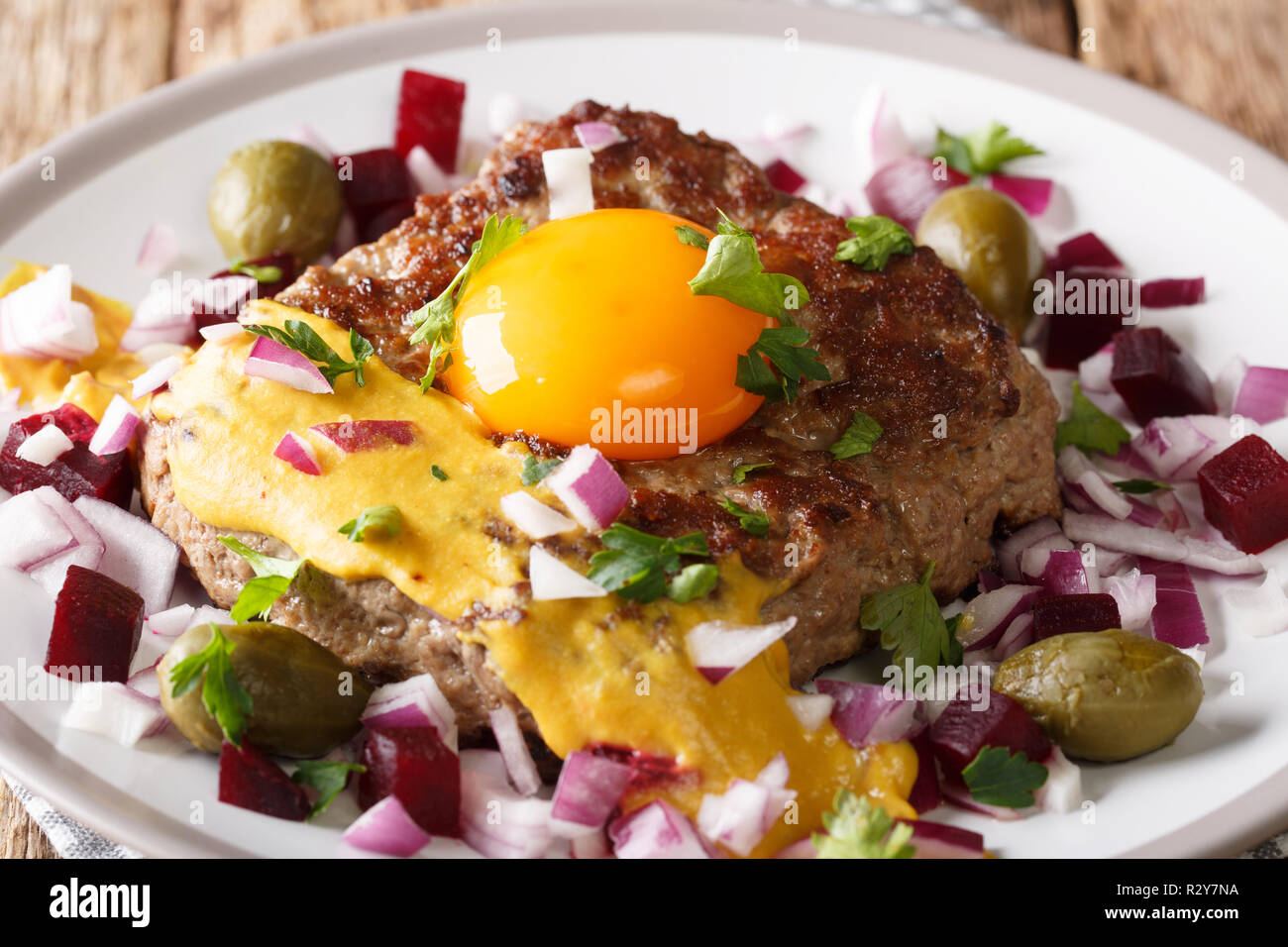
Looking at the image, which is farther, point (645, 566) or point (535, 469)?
point (535, 469)

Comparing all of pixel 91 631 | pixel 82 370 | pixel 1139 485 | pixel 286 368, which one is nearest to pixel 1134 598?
pixel 1139 485

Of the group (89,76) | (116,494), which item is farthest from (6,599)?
(89,76)

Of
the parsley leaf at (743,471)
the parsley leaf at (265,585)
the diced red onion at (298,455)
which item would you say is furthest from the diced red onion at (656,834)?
the diced red onion at (298,455)

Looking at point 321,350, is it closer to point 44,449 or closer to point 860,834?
point 44,449

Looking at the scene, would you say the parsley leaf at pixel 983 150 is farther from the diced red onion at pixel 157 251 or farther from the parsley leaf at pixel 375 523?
the parsley leaf at pixel 375 523

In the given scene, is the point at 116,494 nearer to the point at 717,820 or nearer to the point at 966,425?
the point at 717,820

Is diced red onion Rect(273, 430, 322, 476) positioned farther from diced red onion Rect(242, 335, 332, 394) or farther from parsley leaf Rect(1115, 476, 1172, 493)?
parsley leaf Rect(1115, 476, 1172, 493)
